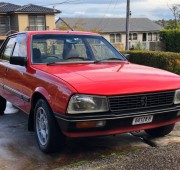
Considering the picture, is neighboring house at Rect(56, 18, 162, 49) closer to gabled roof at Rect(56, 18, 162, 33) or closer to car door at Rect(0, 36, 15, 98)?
gabled roof at Rect(56, 18, 162, 33)

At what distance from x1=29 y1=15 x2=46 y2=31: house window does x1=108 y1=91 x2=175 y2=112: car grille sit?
1455 inches

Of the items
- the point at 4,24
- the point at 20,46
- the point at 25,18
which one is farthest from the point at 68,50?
the point at 4,24

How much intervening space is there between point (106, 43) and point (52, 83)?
2.08m

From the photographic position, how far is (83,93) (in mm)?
4086

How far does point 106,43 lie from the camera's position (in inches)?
247

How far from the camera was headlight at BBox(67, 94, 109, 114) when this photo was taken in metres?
4.10

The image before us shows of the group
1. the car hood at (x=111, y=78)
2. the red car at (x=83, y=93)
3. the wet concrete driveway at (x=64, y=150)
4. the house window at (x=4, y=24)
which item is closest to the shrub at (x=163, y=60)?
the wet concrete driveway at (x=64, y=150)

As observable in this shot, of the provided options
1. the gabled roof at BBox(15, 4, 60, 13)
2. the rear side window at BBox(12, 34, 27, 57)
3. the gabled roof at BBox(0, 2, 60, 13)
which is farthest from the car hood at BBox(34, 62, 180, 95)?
the gabled roof at BBox(15, 4, 60, 13)

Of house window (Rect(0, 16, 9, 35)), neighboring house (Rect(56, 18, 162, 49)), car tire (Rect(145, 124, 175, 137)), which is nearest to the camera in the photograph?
car tire (Rect(145, 124, 175, 137))

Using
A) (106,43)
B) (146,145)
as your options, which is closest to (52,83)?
(146,145)

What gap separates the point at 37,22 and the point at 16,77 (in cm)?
3584

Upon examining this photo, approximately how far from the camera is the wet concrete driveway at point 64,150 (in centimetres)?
446

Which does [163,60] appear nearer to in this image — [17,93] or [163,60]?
[163,60]

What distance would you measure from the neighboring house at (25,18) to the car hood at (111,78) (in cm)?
3564
